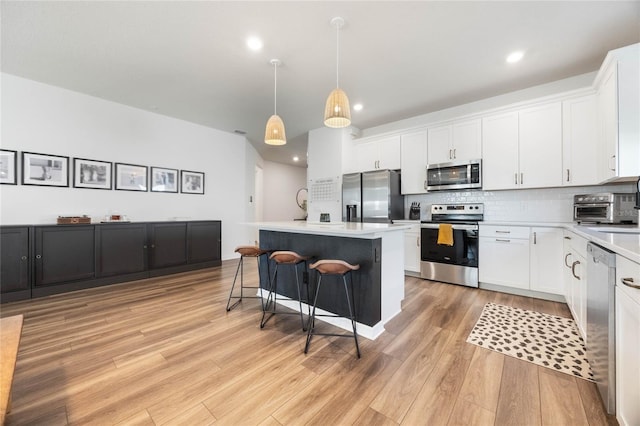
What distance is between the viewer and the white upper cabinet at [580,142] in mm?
3006

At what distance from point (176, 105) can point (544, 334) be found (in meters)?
5.57

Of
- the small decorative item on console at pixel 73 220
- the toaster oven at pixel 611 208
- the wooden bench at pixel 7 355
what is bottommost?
the wooden bench at pixel 7 355

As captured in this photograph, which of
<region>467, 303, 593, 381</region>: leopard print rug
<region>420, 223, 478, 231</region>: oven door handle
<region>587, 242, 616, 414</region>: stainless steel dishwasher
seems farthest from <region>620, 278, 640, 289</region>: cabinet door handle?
<region>420, 223, 478, 231</region>: oven door handle

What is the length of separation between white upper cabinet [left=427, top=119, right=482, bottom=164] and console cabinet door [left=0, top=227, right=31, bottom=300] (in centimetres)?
573

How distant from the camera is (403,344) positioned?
6.89ft

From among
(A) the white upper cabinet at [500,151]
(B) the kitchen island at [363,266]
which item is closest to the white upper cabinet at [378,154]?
(A) the white upper cabinet at [500,151]

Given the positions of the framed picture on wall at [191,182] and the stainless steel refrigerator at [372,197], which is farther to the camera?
the framed picture on wall at [191,182]

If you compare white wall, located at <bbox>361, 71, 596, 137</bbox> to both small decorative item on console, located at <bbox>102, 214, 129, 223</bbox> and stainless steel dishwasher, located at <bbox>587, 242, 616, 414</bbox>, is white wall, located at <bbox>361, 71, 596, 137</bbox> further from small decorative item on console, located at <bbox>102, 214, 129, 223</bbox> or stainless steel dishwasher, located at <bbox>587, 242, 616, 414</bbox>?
small decorative item on console, located at <bbox>102, 214, 129, 223</bbox>

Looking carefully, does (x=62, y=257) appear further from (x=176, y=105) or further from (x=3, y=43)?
(x=176, y=105)

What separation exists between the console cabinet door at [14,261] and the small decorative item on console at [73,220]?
328mm

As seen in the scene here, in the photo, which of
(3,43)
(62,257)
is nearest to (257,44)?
(3,43)

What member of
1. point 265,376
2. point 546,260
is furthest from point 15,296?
point 546,260

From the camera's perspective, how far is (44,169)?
3531 mm

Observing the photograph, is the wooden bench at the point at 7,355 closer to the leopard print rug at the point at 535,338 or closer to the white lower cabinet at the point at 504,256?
the leopard print rug at the point at 535,338
